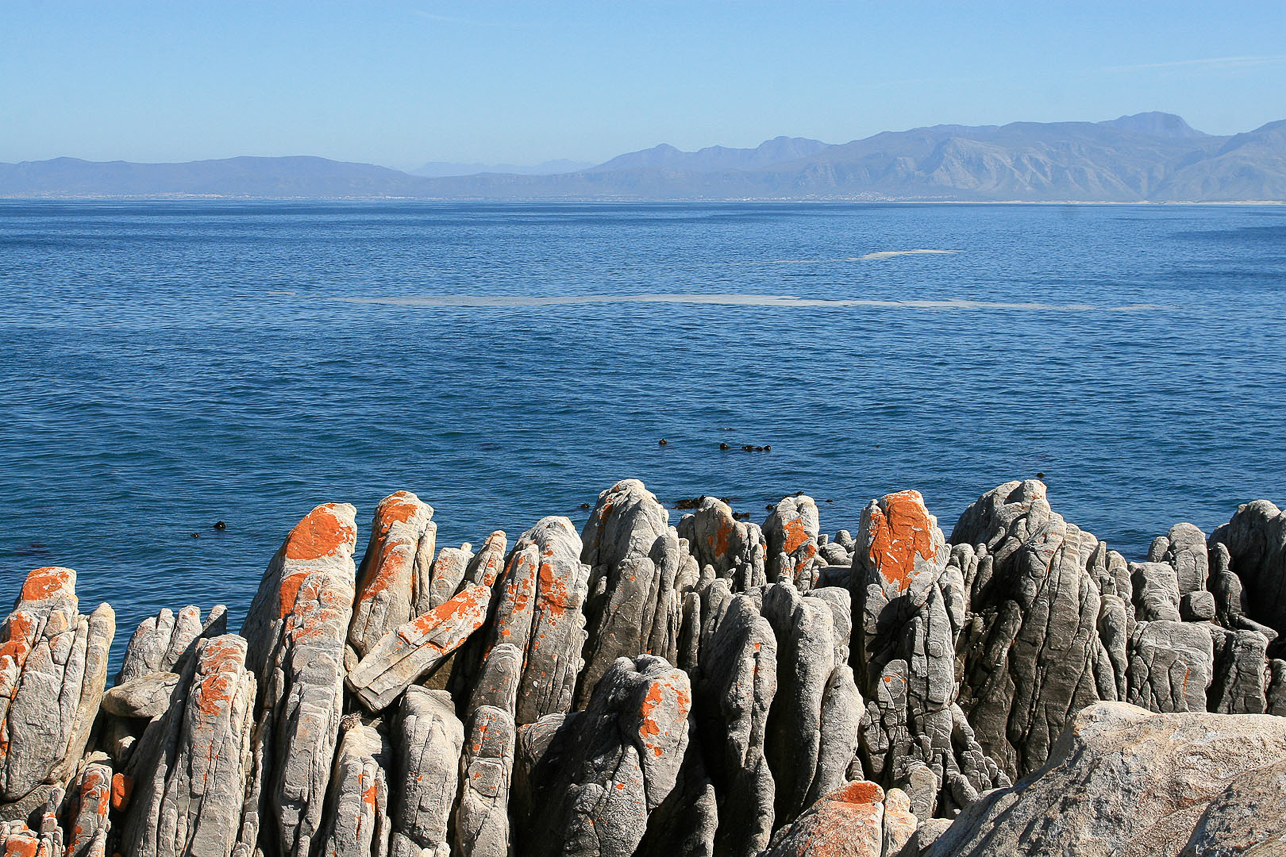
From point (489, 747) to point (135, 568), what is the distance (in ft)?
91.5

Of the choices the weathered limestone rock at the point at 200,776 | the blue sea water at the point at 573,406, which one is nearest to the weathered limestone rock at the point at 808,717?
the weathered limestone rock at the point at 200,776

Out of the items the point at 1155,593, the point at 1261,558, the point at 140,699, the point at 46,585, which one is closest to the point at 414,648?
the point at 140,699

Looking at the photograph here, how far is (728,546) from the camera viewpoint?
22.9m

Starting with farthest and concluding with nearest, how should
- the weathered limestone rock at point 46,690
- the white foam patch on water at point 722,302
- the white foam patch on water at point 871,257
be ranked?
the white foam patch on water at point 871,257
the white foam patch on water at point 722,302
the weathered limestone rock at point 46,690

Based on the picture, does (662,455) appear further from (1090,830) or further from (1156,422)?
(1090,830)

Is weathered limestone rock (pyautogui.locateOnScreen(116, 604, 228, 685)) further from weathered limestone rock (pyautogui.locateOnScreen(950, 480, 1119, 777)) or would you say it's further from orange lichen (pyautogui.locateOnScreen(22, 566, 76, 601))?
weathered limestone rock (pyautogui.locateOnScreen(950, 480, 1119, 777))

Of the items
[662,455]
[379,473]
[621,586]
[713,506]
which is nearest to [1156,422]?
[662,455]

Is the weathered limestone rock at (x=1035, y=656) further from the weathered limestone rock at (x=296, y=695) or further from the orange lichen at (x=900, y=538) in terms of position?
the weathered limestone rock at (x=296, y=695)

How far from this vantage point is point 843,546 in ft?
82.7

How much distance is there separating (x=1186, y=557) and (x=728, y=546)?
8736mm

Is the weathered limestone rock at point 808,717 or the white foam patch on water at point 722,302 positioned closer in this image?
the weathered limestone rock at point 808,717

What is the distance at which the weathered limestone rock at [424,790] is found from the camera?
1395cm

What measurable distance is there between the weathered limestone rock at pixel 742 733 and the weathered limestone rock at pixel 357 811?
426cm

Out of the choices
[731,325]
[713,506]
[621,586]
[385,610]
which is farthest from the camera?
[731,325]
